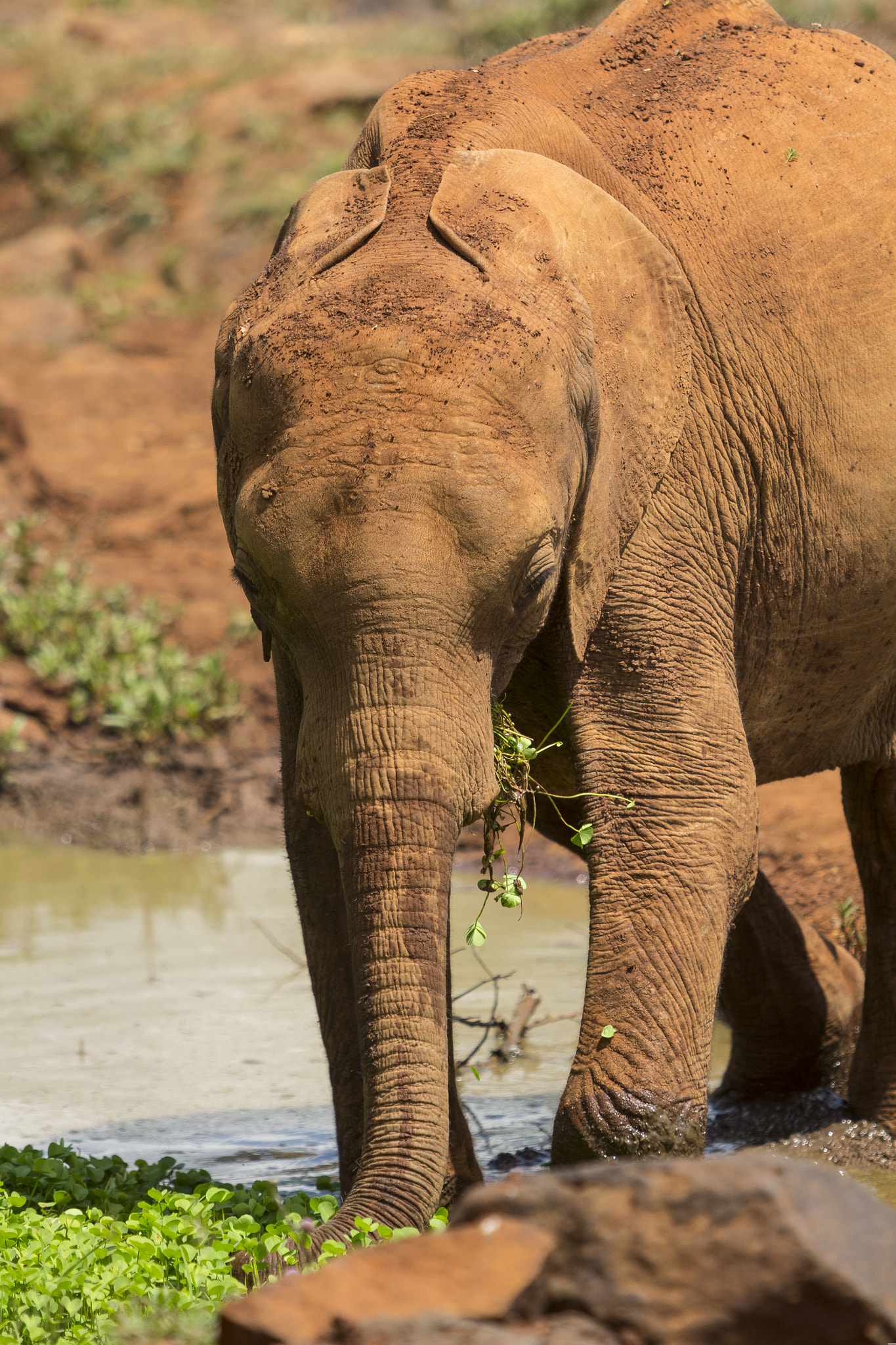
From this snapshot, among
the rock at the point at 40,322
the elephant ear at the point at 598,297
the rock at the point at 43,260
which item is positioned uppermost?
the rock at the point at 43,260

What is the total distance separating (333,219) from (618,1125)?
2.13 metres

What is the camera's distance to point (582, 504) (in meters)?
3.79

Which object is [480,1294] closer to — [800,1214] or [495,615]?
[800,1214]

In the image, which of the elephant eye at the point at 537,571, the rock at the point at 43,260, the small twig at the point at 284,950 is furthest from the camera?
the rock at the point at 43,260

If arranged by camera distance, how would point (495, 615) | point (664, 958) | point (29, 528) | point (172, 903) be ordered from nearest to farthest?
point (495, 615) < point (664, 958) < point (172, 903) < point (29, 528)

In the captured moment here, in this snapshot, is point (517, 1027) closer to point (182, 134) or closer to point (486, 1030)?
point (486, 1030)

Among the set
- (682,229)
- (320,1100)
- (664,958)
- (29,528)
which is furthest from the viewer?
(29,528)

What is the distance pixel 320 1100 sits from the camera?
5809mm

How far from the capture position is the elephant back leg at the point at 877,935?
5.45 metres

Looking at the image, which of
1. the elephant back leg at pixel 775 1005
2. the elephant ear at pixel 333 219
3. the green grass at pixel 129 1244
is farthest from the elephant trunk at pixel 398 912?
the elephant back leg at pixel 775 1005

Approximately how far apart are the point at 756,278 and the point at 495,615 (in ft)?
4.41

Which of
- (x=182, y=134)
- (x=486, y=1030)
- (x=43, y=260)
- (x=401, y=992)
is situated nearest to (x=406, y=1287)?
(x=401, y=992)

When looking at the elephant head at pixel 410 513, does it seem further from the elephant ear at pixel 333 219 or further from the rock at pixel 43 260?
the rock at pixel 43 260

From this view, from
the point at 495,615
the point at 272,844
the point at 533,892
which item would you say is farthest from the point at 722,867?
the point at 272,844
